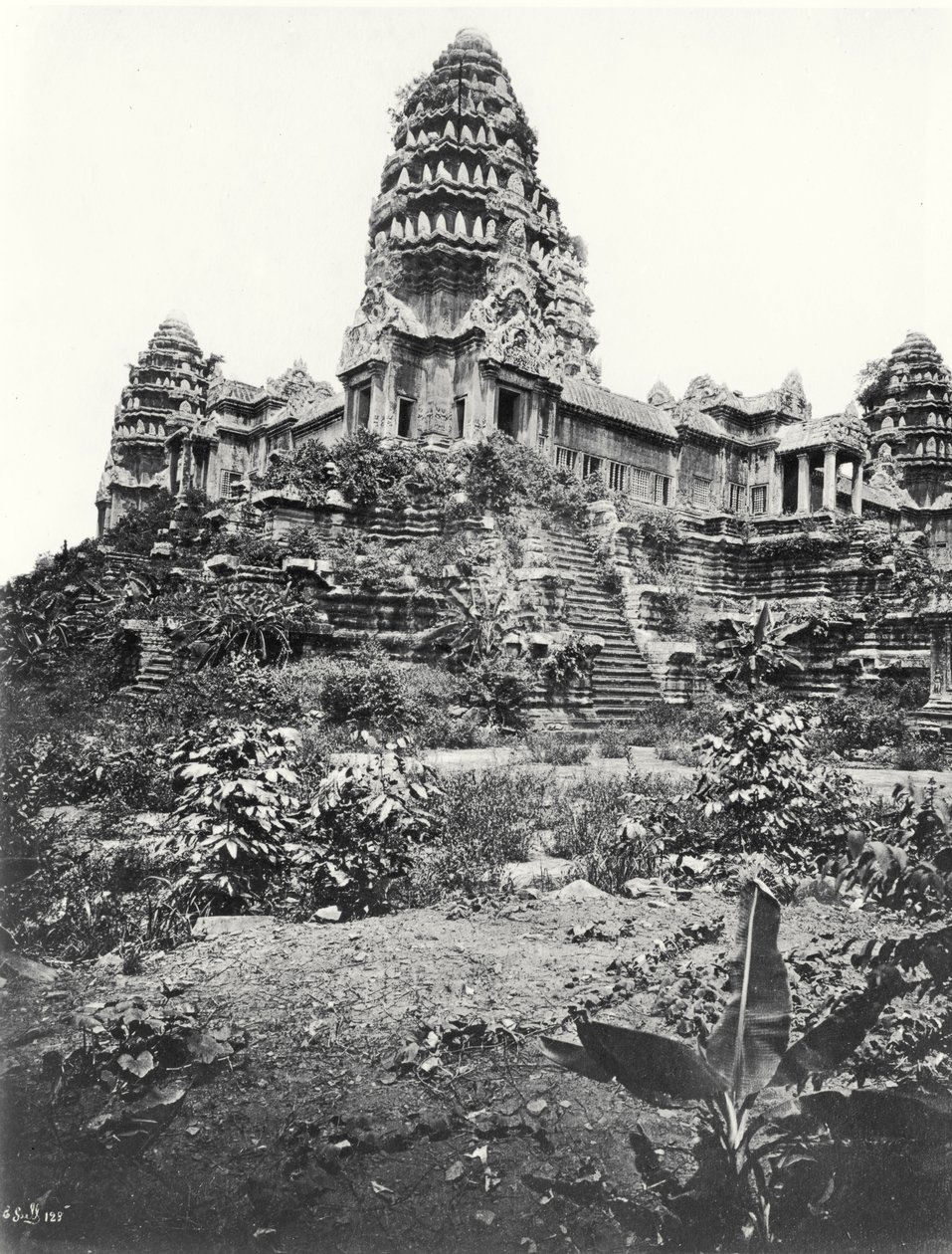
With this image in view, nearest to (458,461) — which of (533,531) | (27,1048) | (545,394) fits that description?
(533,531)

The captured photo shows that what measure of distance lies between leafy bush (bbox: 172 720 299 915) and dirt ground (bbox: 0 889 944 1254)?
49 cm

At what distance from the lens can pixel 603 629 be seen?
18.0 metres

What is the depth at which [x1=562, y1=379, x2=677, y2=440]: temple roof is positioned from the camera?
26797mm

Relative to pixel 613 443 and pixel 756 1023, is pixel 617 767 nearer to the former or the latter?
pixel 756 1023

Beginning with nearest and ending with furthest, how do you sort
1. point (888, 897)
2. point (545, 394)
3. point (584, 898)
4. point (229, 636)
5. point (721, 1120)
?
point (721, 1120) → point (888, 897) → point (584, 898) → point (229, 636) → point (545, 394)

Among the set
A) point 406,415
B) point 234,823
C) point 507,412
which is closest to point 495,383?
point 507,412

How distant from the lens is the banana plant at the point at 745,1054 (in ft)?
7.73

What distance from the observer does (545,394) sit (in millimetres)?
25141

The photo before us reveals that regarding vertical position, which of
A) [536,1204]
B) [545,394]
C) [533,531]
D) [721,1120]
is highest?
[545,394]

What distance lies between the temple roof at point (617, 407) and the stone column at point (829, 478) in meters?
5.31

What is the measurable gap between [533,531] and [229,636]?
301 inches

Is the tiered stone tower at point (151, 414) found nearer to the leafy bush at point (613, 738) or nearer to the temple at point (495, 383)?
the temple at point (495, 383)

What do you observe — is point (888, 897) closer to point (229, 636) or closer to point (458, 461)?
point (229, 636)

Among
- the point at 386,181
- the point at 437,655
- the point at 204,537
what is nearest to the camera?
the point at 437,655
